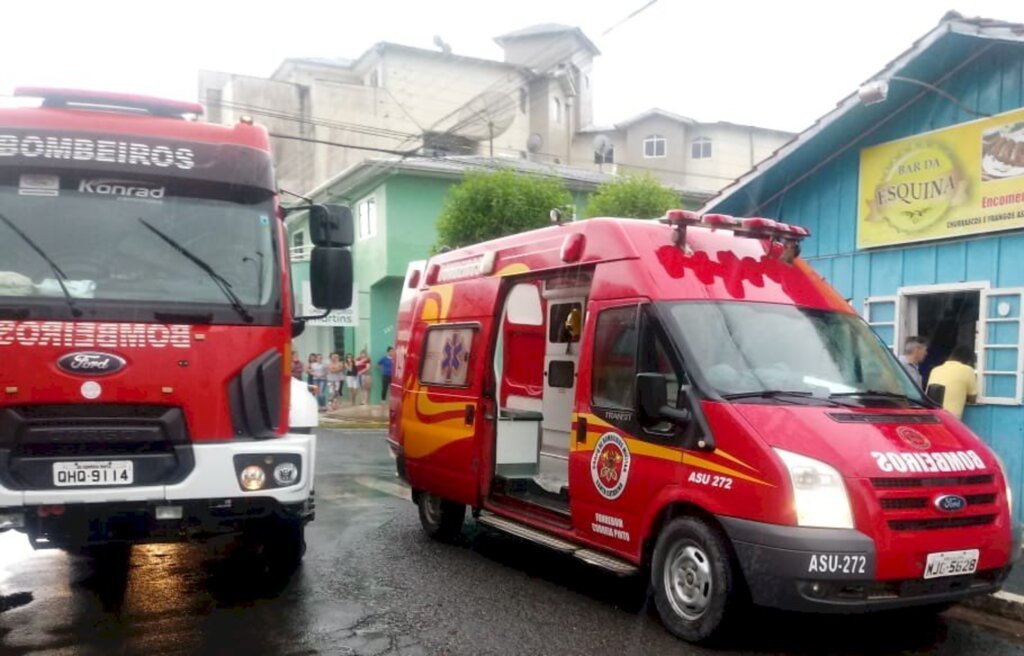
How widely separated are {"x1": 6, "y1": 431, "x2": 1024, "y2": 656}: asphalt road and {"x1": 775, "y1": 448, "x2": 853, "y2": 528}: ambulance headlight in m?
0.92

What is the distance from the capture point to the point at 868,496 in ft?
15.1

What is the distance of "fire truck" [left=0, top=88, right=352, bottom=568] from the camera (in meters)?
5.03

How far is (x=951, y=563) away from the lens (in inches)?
187

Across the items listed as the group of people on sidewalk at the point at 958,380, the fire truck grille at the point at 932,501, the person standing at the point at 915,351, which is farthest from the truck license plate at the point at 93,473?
the person standing at the point at 915,351

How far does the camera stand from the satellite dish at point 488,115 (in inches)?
1435

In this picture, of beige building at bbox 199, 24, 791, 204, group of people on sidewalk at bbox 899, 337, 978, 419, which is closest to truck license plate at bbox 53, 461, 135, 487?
group of people on sidewalk at bbox 899, 337, 978, 419

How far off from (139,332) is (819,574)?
3961 millimetres

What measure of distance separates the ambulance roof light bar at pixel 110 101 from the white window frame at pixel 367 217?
19808 mm

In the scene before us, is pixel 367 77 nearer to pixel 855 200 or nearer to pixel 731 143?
pixel 731 143

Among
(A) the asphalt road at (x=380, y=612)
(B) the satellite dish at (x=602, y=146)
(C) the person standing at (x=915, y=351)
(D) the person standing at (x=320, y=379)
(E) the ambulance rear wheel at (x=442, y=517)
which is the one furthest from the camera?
(B) the satellite dish at (x=602, y=146)

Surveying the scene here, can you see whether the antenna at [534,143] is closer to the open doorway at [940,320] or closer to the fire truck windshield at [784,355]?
the open doorway at [940,320]

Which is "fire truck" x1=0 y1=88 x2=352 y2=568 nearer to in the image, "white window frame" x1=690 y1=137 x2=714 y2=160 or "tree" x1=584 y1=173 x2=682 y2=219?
"tree" x1=584 y1=173 x2=682 y2=219

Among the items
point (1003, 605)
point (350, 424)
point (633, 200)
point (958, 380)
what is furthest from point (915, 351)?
point (350, 424)

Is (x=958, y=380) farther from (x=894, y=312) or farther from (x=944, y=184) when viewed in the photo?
(x=944, y=184)
